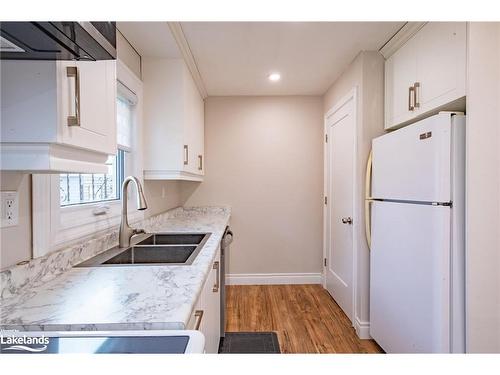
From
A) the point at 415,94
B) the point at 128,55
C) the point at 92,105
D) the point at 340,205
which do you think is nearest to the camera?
the point at 92,105

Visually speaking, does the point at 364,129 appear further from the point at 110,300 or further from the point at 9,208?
the point at 9,208

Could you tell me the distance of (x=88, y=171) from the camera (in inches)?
39.4

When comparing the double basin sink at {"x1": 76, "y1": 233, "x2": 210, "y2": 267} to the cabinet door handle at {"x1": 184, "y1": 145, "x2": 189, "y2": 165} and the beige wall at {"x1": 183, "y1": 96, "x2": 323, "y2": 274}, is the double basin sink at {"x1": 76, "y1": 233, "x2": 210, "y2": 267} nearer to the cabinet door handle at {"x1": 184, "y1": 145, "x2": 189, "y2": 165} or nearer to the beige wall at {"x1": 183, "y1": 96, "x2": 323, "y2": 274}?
the cabinet door handle at {"x1": 184, "y1": 145, "x2": 189, "y2": 165}

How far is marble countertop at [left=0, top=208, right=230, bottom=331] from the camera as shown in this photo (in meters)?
0.83

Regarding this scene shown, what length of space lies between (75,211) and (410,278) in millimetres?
1915

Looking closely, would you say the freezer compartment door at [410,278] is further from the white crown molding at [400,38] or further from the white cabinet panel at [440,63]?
the white crown molding at [400,38]

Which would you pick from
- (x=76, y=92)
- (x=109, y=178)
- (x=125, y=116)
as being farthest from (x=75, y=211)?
(x=125, y=116)

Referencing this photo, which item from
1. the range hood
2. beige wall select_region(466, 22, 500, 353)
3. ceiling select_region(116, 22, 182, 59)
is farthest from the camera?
ceiling select_region(116, 22, 182, 59)

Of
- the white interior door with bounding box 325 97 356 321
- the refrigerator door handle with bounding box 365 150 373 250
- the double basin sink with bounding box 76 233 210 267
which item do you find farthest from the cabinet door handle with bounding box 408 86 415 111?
the double basin sink with bounding box 76 233 210 267

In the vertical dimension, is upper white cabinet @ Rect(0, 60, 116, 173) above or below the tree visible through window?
above

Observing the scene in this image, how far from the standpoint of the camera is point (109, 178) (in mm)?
2146

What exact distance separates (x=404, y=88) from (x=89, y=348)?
91.5 inches

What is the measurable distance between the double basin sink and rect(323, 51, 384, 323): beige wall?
1.31m

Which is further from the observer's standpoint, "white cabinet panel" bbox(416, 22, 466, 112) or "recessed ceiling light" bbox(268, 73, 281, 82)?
"recessed ceiling light" bbox(268, 73, 281, 82)
